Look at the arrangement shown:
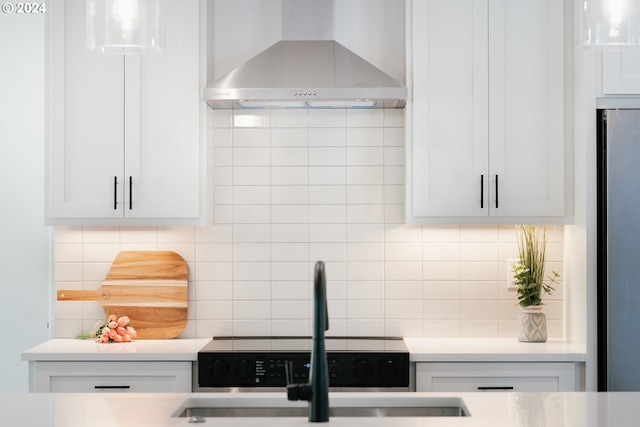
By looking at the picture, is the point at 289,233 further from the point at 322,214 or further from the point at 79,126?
the point at 79,126

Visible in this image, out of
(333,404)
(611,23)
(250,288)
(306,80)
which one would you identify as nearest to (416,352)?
(250,288)

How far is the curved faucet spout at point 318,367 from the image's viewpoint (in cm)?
193

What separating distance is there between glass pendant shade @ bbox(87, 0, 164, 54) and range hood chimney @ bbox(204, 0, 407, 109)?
1.72 meters

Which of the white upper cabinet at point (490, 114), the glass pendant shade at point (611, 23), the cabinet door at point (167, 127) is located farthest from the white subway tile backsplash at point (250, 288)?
the glass pendant shade at point (611, 23)

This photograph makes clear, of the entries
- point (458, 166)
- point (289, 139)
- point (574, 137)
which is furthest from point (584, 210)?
point (289, 139)

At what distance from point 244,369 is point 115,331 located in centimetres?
72

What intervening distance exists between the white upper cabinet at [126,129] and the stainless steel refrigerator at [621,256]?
5.98 ft

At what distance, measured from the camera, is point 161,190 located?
3.73 metres

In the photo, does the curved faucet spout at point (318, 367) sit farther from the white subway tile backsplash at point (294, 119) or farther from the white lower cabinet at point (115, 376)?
the white subway tile backsplash at point (294, 119)

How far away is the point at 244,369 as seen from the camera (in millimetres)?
3520

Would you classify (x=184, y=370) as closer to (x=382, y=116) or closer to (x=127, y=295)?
(x=127, y=295)

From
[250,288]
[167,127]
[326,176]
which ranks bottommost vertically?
[250,288]

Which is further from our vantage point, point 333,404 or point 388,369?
point 388,369

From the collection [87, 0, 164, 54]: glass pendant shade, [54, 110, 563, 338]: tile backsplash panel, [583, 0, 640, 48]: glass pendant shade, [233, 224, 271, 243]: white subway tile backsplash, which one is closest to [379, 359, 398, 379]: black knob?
[54, 110, 563, 338]: tile backsplash panel
